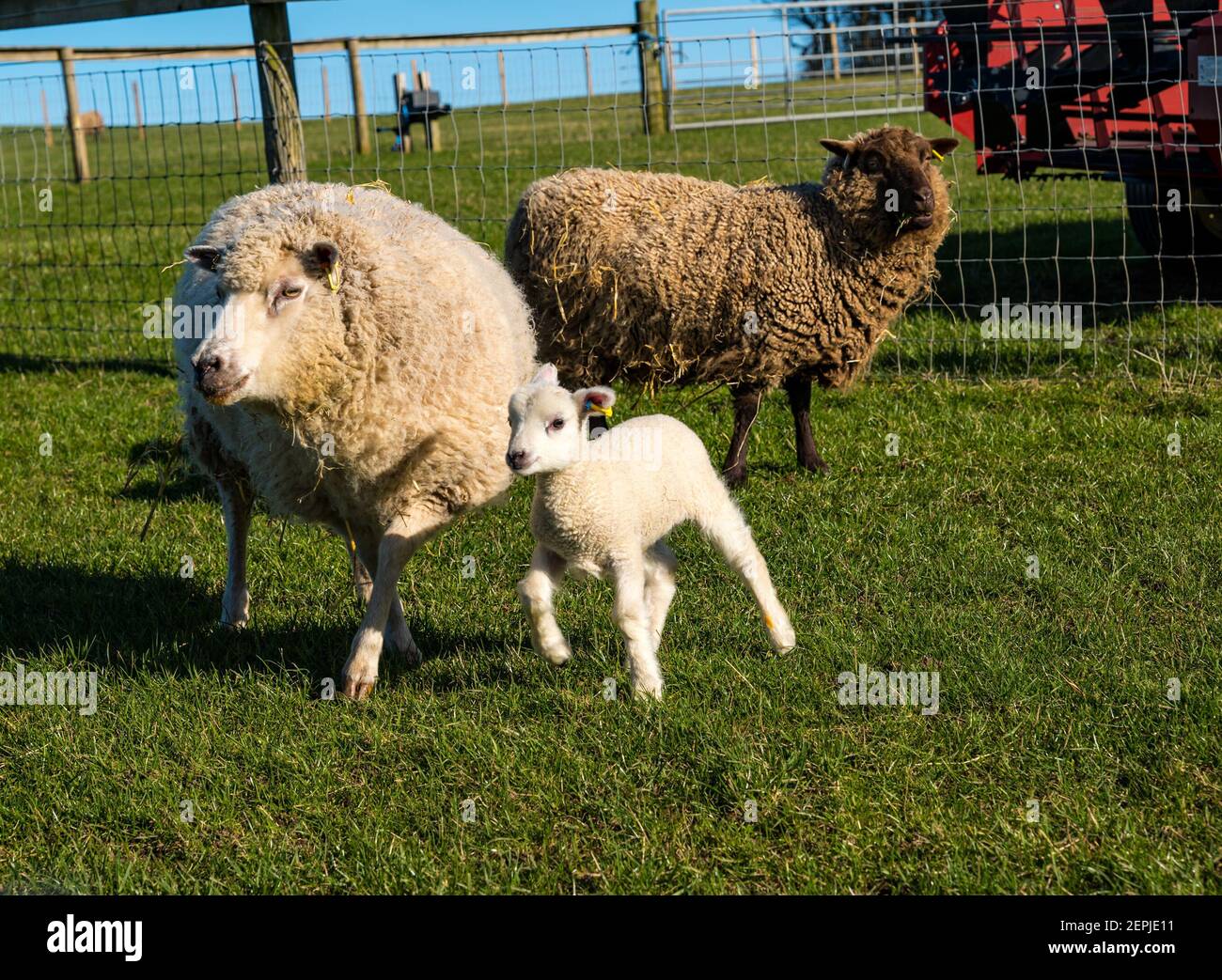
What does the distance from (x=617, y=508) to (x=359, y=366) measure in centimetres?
98

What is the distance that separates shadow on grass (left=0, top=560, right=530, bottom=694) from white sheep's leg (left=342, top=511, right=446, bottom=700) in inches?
4.5

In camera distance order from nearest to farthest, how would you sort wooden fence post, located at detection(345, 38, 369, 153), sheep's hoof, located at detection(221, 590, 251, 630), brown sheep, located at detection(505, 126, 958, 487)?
1. sheep's hoof, located at detection(221, 590, 251, 630)
2. brown sheep, located at detection(505, 126, 958, 487)
3. wooden fence post, located at detection(345, 38, 369, 153)

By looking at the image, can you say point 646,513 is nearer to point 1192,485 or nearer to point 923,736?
point 923,736

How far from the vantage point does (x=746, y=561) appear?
4094 mm

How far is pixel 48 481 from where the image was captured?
6.61 meters

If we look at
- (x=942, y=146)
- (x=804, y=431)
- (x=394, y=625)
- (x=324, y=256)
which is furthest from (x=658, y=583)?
(x=942, y=146)

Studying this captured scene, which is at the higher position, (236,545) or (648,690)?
(236,545)

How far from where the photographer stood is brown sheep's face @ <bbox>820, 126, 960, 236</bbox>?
6.18 metres

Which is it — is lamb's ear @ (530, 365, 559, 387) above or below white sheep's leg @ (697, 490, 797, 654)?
above

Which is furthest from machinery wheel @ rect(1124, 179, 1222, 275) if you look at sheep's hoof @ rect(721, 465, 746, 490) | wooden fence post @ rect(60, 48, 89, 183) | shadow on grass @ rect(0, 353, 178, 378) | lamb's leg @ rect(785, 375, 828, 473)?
wooden fence post @ rect(60, 48, 89, 183)

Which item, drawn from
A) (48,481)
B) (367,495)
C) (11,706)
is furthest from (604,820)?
(48,481)

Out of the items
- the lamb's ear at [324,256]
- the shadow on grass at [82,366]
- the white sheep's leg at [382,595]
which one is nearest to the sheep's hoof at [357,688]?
the white sheep's leg at [382,595]

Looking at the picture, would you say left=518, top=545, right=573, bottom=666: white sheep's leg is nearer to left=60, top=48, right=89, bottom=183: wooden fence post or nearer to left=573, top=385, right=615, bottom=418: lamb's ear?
left=573, top=385, right=615, bottom=418: lamb's ear

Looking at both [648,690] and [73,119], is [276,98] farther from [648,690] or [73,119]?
[73,119]
